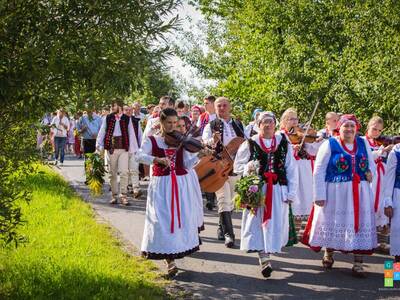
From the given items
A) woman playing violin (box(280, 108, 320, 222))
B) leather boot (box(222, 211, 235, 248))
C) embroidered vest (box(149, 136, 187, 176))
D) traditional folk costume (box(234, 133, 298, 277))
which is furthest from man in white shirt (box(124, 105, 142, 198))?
traditional folk costume (box(234, 133, 298, 277))

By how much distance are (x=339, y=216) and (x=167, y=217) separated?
2.12 meters

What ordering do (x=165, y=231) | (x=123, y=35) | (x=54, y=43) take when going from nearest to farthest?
(x=54, y=43), (x=123, y=35), (x=165, y=231)

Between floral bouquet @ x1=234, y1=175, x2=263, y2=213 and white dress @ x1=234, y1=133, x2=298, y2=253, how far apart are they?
17 cm

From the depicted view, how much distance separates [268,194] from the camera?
6.94m

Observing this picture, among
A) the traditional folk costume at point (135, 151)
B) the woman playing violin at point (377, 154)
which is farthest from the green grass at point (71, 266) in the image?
the woman playing violin at point (377, 154)

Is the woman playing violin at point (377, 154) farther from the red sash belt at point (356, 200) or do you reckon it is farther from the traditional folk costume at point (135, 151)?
the traditional folk costume at point (135, 151)

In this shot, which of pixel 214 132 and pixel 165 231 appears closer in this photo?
pixel 165 231

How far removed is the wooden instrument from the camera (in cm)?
852

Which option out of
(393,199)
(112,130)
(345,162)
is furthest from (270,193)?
(112,130)

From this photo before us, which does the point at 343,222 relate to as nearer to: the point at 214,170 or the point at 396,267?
the point at 396,267

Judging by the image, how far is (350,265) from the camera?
7430 millimetres

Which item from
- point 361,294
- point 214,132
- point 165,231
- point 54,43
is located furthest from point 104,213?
point 54,43

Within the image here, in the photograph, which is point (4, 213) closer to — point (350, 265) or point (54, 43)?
point (54, 43)

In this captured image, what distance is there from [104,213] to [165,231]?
4.46 m
